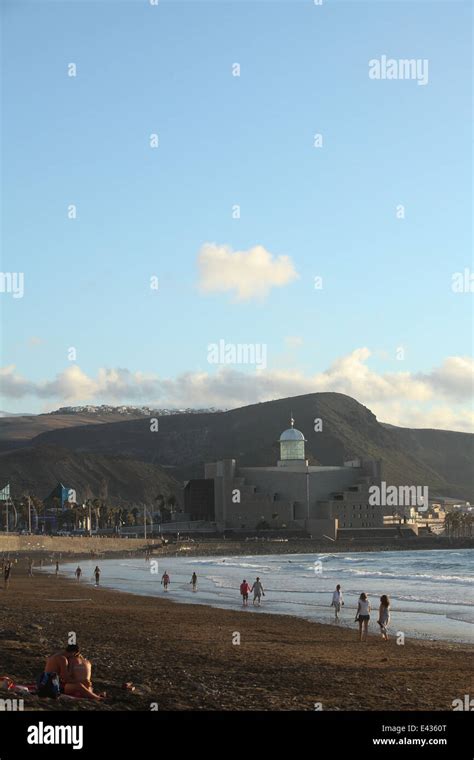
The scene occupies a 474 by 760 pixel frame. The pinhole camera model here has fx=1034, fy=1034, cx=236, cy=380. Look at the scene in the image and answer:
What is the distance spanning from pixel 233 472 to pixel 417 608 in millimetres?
116329

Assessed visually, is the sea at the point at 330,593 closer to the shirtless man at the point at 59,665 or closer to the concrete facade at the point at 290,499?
the shirtless man at the point at 59,665

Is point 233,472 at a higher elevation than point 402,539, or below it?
higher

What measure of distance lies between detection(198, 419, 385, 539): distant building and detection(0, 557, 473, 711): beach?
4643 inches

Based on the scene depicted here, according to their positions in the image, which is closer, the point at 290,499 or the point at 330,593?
the point at 330,593

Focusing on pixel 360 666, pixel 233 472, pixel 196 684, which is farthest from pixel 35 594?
pixel 233 472

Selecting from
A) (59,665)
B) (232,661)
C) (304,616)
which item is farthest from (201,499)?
(59,665)

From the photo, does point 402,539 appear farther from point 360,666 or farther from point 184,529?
point 360,666

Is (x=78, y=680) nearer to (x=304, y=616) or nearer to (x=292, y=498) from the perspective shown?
(x=304, y=616)

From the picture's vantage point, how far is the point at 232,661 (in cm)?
2088

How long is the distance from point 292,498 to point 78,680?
142520mm

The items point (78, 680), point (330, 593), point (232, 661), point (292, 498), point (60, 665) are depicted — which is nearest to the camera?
point (78, 680)

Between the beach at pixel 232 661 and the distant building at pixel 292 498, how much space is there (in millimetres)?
117933

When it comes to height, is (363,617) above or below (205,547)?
above
